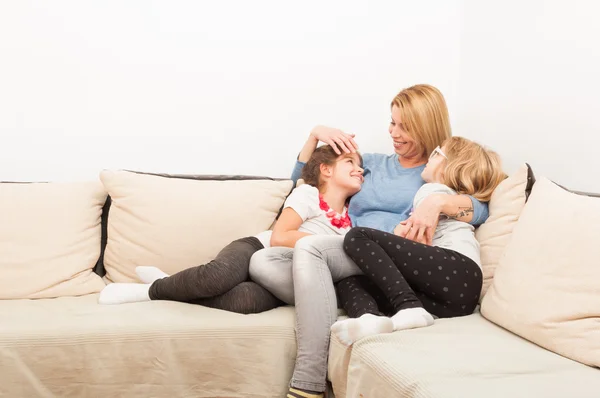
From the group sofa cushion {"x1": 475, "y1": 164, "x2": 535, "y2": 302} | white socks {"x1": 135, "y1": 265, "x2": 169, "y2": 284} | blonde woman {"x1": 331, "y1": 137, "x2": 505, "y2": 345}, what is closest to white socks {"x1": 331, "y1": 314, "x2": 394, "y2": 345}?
blonde woman {"x1": 331, "y1": 137, "x2": 505, "y2": 345}

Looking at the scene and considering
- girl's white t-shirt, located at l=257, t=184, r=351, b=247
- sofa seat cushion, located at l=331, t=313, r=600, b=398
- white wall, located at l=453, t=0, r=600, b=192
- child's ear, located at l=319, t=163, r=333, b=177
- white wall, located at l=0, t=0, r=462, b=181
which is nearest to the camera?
sofa seat cushion, located at l=331, t=313, r=600, b=398

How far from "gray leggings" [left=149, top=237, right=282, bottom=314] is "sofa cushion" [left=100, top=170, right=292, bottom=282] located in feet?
0.79

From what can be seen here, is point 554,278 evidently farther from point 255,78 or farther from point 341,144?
point 255,78

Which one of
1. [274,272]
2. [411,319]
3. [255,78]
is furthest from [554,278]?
[255,78]

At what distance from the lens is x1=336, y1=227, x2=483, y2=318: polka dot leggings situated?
1.61m

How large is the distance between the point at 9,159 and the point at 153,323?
1136 millimetres

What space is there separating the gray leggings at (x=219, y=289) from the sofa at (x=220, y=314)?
4 cm

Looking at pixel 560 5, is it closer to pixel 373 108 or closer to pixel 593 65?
pixel 593 65

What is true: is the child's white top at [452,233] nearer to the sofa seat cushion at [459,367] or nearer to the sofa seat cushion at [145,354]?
the sofa seat cushion at [459,367]

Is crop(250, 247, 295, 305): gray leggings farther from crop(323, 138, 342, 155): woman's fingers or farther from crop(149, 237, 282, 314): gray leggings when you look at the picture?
crop(323, 138, 342, 155): woman's fingers

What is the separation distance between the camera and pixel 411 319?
1479mm

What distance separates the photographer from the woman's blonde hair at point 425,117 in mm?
2139

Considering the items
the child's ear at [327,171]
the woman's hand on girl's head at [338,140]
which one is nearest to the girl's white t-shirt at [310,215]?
the child's ear at [327,171]

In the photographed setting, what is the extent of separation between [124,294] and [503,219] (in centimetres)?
124
